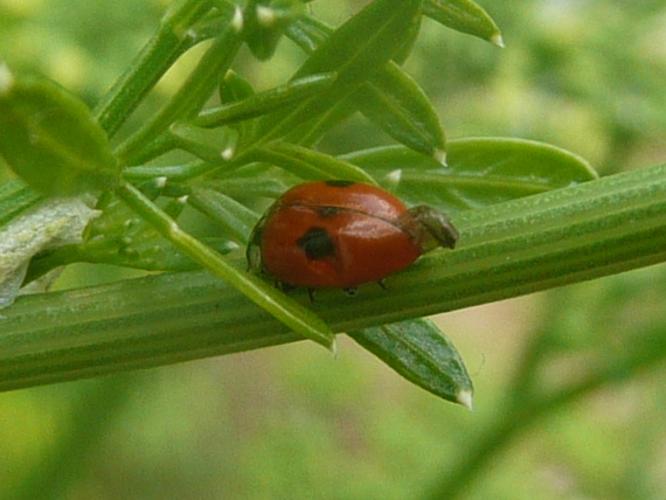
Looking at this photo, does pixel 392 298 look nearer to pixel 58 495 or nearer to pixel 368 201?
pixel 368 201

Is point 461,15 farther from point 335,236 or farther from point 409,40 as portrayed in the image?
point 335,236

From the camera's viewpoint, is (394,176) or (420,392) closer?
(394,176)

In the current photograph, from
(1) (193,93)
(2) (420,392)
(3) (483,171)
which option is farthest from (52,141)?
(2) (420,392)

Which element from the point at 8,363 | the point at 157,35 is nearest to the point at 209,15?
the point at 157,35

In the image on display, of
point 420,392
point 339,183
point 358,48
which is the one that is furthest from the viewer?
point 420,392

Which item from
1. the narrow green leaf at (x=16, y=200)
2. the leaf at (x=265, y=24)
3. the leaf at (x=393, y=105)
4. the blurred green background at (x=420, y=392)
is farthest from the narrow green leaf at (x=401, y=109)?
the blurred green background at (x=420, y=392)

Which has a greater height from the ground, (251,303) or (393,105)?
(393,105)

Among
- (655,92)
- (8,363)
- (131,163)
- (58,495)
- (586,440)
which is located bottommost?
(8,363)

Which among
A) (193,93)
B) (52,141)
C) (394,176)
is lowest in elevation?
(52,141)
